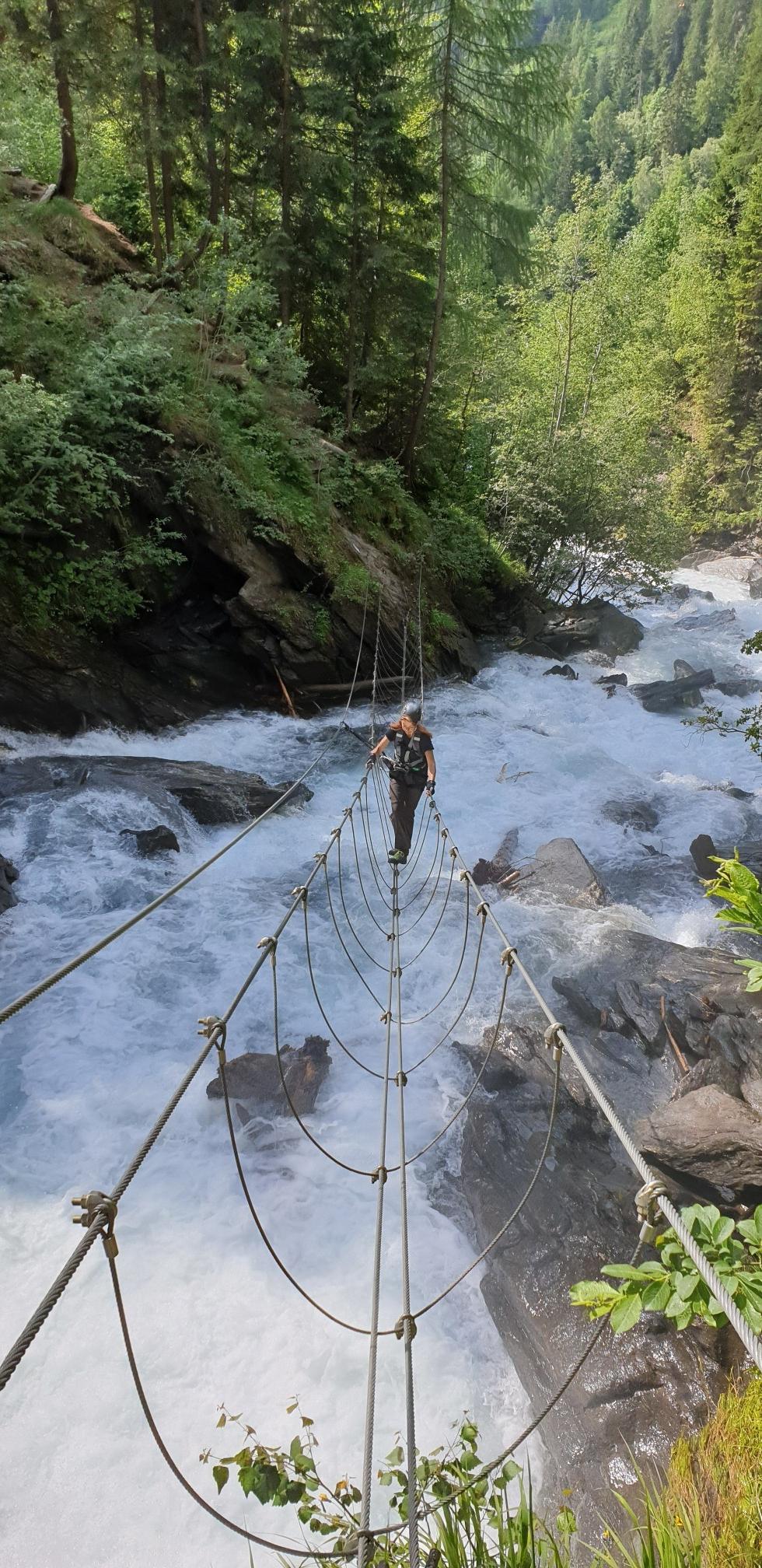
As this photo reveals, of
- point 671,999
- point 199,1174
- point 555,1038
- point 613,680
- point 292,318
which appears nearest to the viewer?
point 555,1038

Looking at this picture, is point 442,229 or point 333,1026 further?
point 442,229

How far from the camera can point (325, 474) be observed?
372 inches

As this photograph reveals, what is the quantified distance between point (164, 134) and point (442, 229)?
3.34 meters

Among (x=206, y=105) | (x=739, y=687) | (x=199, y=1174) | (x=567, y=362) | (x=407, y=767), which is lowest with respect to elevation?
(x=199, y=1174)

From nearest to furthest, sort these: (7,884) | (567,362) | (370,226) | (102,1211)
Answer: (102,1211), (7,884), (370,226), (567,362)

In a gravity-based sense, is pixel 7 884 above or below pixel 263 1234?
below

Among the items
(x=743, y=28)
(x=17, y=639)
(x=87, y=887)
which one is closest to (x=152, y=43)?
(x=17, y=639)

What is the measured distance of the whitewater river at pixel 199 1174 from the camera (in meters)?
2.42

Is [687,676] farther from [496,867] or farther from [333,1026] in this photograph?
[333,1026]

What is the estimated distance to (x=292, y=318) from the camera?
10836 millimetres

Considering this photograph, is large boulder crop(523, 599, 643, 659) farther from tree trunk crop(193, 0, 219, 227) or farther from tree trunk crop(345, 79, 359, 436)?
tree trunk crop(193, 0, 219, 227)

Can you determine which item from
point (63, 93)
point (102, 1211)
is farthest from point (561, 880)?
point (63, 93)

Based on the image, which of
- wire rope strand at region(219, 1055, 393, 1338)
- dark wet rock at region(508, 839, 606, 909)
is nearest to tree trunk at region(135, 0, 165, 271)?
dark wet rock at region(508, 839, 606, 909)

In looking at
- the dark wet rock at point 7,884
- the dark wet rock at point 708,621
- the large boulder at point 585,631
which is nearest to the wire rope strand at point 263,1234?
the dark wet rock at point 7,884
